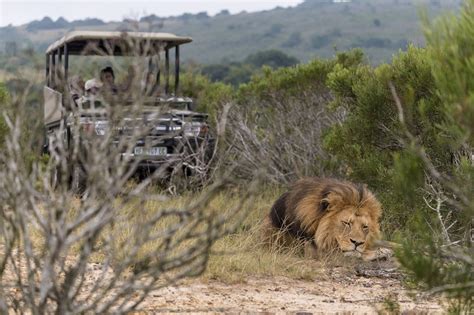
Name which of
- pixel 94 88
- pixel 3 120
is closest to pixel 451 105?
Answer: pixel 94 88

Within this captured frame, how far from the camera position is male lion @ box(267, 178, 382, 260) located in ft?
26.4

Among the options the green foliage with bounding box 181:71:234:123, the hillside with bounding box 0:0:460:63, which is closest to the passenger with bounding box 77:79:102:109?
the green foliage with bounding box 181:71:234:123

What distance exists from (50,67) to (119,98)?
10696 mm

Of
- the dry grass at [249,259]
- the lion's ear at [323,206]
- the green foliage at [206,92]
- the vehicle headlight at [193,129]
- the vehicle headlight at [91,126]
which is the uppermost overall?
the vehicle headlight at [91,126]

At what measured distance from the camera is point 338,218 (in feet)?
26.5

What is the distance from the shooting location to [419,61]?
8734 millimetres

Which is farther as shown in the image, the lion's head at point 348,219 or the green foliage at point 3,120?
the green foliage at point 3,120

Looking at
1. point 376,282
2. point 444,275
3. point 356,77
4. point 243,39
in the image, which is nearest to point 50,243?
point 444,275

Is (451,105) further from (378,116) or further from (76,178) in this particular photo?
(378,116)

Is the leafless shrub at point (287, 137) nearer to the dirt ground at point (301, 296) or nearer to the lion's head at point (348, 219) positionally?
the lion's head at point (348, 219)

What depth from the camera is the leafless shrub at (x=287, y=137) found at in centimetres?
1202

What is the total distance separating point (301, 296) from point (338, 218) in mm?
1379

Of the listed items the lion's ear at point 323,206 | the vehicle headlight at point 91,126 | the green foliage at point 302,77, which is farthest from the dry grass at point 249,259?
the green foliage at point 302,77

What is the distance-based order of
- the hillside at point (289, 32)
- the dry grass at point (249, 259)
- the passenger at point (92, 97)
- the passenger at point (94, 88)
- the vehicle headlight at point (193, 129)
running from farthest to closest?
the hillside at point (289, 32) < the vehicle headlight at point (193, 129) < the dry grass at point (249, 259) < the passenger at point (94, 88) < the passenger at point (92, 97)
